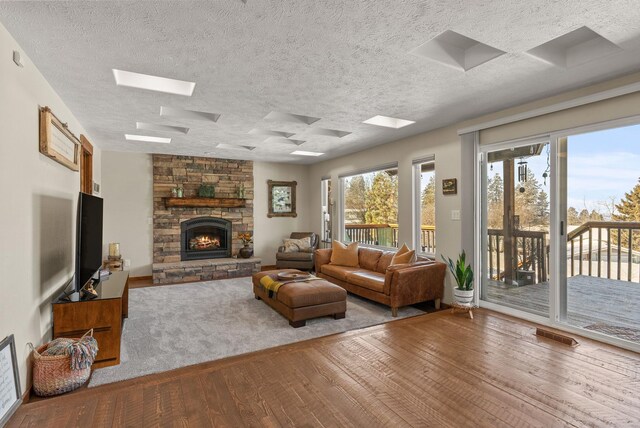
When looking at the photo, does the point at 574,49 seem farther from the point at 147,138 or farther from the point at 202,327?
the point at 147,138

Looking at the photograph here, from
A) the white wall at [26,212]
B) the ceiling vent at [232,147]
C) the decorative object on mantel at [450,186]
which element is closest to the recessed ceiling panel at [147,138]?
the ceiling vent at [232,147]

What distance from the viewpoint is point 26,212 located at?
2.36 metres

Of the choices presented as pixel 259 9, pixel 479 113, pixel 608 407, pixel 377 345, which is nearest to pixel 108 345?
pixel 377 345

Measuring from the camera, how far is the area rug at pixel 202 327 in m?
2.88

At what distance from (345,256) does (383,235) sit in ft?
2.92

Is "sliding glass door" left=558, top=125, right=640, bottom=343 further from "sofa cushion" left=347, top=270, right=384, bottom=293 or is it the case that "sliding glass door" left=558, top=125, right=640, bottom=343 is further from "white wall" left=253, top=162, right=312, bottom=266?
"white wall" left=253, top=162, right=312, bottom=266

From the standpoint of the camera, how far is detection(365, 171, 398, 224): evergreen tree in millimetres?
5812

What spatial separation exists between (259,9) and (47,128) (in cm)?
205

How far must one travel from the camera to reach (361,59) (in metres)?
2.52

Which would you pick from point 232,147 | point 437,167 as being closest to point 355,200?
point 437,167

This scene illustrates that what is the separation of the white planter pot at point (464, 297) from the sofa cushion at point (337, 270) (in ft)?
5.27

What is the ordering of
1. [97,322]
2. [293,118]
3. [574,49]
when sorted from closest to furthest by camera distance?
[574,49], [97,322], [293,118]

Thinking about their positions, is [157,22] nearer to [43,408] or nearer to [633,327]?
[43,408]

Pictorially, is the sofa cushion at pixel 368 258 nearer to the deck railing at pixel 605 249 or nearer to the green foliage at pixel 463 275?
the green foliage at pixel 463 275
